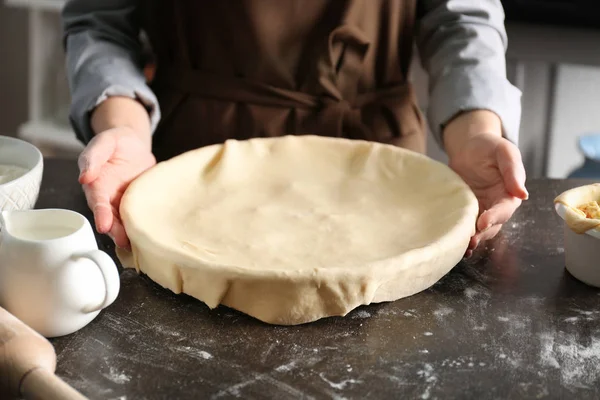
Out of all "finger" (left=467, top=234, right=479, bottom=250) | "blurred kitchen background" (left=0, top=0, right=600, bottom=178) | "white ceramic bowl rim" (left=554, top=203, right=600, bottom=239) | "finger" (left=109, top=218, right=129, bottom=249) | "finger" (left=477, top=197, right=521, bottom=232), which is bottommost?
"blurred kitchen background" (left=0, top=0, right=600, bottom=178)

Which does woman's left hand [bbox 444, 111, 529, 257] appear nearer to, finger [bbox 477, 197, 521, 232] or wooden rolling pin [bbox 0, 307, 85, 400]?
finger [bbox 477, 197, 521, 232]

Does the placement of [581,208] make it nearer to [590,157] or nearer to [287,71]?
[287,71]

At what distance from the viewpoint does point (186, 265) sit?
0.88 meters

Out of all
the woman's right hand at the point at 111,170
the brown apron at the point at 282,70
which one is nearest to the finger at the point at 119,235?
the woman's right hand at the point at 111,170

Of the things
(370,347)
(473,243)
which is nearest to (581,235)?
(473,243)

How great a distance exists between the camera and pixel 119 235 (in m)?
1.00

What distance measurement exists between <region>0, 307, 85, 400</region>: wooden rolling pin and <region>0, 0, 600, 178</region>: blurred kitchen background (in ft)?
5.53

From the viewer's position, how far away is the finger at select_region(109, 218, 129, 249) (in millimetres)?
1000

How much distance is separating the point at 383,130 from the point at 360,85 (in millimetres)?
94

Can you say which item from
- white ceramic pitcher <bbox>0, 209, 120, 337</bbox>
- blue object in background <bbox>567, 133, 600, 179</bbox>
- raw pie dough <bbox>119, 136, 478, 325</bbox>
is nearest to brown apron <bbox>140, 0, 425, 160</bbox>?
raw pie dough <bbox>119, 136, 478, 325</bbox>

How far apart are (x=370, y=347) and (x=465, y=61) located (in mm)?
622

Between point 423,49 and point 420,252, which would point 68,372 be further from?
point 423,49

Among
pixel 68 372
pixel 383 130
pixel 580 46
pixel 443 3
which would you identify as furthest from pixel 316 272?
pixel 580 46

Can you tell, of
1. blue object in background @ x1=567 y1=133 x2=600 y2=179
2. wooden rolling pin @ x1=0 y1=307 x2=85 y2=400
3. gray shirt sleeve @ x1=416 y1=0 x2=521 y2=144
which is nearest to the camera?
wooden rolling pin @ x1=0 y1=307 x2=85 y2=400
